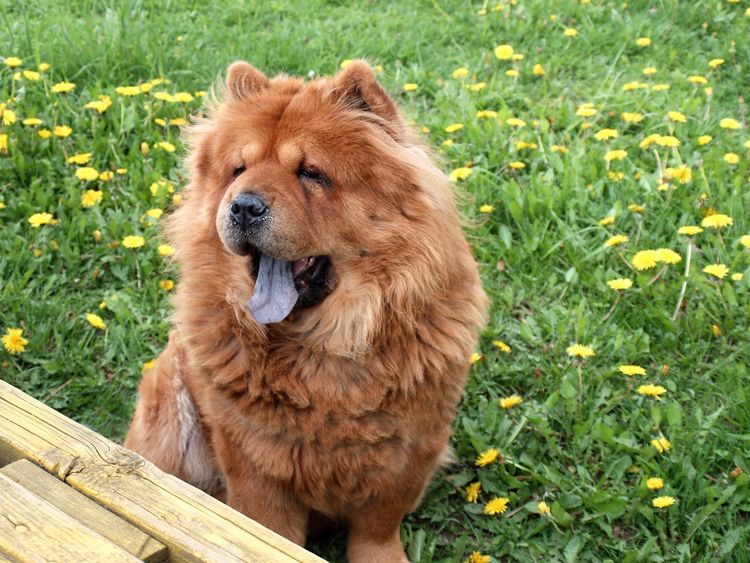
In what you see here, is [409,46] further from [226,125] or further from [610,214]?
[226,125]

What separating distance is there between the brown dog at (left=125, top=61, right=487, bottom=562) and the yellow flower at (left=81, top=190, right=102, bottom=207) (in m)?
1.60

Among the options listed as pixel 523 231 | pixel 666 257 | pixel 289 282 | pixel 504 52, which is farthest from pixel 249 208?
pixel 504 52

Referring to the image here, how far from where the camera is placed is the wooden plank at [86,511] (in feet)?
6.37

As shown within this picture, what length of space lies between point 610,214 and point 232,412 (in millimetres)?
2262

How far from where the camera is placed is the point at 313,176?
2.76 meters

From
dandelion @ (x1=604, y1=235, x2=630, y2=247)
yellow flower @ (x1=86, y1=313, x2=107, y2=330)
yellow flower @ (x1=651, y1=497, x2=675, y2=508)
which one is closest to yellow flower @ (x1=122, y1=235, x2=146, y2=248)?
yellow flower @ (x1=86, y1=313, x2=107, y2=330)

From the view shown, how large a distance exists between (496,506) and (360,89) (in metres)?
1.59

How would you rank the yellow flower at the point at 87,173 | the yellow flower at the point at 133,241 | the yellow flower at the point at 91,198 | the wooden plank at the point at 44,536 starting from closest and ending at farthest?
the wooden plank at the point at 44,536 → the yellow flower at the point at 133,241 → the yellow flower at the point at 87,173 → the yellow flower at the point at 91,198

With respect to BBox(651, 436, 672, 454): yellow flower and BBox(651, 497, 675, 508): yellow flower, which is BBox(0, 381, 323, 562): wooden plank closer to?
BBox(651, 497, 675, 508): yellow flower

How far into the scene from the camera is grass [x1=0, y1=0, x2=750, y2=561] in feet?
11.0

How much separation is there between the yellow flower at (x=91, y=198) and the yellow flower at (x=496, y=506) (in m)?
2.49

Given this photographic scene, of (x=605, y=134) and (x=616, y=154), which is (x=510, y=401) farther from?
(x=605, y=134)

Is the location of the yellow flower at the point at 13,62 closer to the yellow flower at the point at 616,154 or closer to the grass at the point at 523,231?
the grass at the point at 523,231

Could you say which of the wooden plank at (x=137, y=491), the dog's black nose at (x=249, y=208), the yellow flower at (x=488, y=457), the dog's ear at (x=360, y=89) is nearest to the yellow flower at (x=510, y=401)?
the yellow flower at (x=488, y=457)
